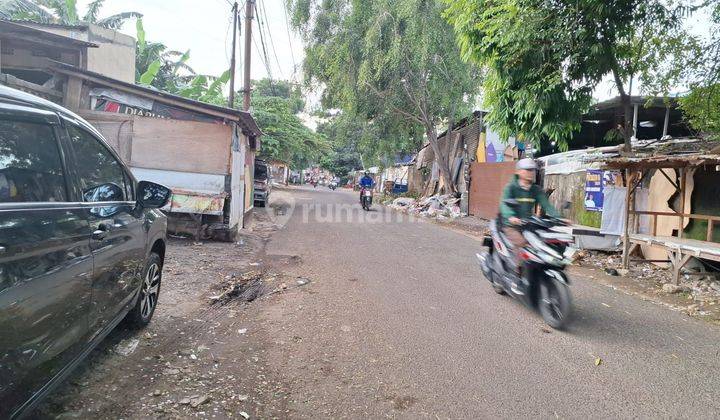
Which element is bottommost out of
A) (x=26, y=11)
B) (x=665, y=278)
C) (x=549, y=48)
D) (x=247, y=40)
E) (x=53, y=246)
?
(x=665, y=278)

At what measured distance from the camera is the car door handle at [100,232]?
8.91 ft

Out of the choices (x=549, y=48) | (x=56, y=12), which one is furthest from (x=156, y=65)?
(x=549, y=48)

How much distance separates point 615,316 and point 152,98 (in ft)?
29.9

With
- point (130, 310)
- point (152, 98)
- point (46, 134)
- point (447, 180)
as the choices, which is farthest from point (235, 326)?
point (447, 180)

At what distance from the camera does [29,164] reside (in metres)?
2.31

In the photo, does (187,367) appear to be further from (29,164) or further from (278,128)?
(278,128)

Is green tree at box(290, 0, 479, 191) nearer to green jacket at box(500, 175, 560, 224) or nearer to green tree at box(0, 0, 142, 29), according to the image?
green tree at box(0, 0, 142, 29)

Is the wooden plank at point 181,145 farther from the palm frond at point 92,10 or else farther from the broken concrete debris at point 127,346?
the palm frond at point 92,10

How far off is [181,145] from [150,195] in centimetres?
637

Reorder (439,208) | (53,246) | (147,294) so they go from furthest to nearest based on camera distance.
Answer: (439,208)
(147,294)
(53,246)

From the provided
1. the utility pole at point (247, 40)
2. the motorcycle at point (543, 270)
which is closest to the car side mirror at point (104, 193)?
the motorcycle at point (543, 270)

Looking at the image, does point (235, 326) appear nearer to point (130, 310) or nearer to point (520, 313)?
point (130, 310)

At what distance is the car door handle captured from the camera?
272 cm

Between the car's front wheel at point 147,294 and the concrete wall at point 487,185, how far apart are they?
507 inches
